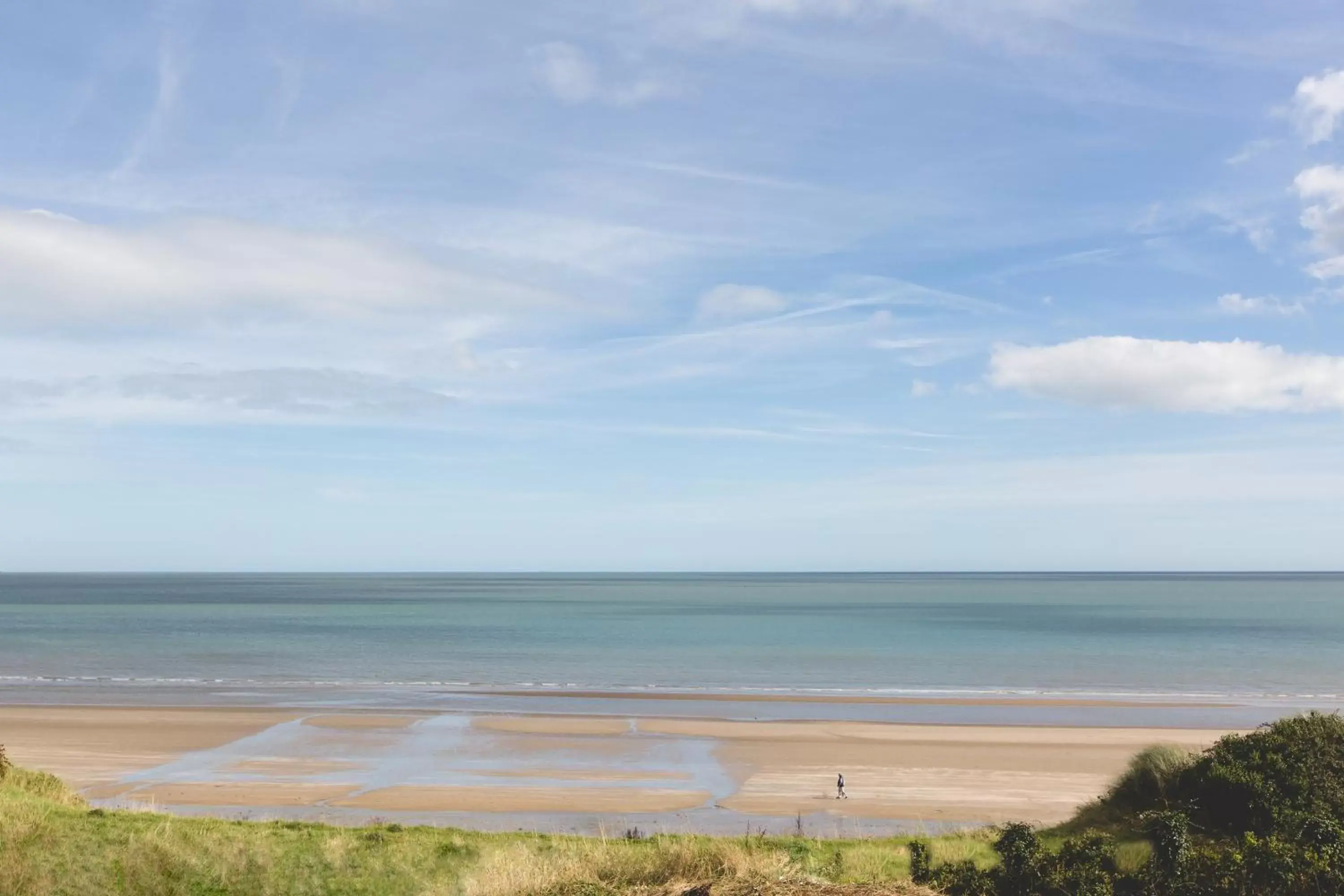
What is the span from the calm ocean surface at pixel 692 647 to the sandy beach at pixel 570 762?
12.3 metres

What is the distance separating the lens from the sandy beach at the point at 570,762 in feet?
87.5

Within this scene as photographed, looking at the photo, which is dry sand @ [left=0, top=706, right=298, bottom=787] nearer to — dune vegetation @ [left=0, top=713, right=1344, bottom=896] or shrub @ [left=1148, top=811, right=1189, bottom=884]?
dune vegetation @ [left=0, top=713, right=1344, bottom=896]

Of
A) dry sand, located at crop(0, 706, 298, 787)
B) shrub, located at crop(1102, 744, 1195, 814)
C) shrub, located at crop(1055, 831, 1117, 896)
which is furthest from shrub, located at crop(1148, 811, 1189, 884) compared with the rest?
dry sand, located at crop(0, 706, 298, 787)

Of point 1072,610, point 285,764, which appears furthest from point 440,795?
point 1072,610

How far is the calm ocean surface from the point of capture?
55.8 metres

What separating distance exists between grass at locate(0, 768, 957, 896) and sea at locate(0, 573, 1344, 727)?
27205 millimetres

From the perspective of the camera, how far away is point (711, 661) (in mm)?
66375

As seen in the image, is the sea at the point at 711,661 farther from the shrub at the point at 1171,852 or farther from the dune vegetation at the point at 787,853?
the shrub at the point at 1171,852

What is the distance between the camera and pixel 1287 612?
4820 inches

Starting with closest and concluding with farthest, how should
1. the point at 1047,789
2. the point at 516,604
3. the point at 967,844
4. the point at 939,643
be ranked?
the point at 967,844 → the point at 1047,789 → the point at 939,643 → the point at 516,604

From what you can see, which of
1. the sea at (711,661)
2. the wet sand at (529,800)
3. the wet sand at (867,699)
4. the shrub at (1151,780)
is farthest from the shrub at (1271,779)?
the wet sand at (867,699)

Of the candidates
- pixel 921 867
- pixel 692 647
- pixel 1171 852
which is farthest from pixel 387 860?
pixel 692 647

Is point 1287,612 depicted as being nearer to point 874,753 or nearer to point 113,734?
point 874,753

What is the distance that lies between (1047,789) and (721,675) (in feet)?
101
